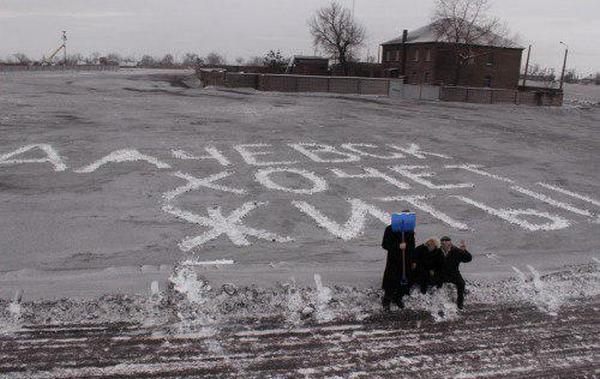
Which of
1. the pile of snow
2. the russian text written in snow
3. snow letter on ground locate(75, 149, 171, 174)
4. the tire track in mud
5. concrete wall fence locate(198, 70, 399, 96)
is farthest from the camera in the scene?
concrete wall fence locate(198, 70, 399, 96)

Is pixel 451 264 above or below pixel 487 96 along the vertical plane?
below

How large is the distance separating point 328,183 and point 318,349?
8232 mm

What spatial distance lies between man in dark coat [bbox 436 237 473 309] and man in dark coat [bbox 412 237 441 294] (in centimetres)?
8

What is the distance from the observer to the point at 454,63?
6053 cm

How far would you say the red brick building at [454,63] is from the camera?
197ft

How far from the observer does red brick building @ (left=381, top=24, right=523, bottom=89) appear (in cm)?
6019

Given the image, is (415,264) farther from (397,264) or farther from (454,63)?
(454,63)

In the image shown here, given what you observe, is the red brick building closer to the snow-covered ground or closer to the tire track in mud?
the snow-covered ground

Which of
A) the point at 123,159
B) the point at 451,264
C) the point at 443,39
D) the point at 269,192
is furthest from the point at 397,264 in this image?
Result: the point at 443,39

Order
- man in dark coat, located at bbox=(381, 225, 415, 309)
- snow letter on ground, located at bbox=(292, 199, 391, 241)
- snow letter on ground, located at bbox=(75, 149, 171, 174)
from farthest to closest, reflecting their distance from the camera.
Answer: snow letter on ground, located at bbox=(75, 149, 171, 174) < snow letter on ground, located at bbox=(292, 199, 391, 241) < man in dark coat, located at bbox=(381, 225, 415, 309)

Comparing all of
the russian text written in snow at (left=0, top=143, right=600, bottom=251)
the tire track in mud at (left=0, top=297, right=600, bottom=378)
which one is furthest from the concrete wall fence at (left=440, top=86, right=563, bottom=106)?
the tire track in mud at (left=0, top=297, right=600, bottom=378)

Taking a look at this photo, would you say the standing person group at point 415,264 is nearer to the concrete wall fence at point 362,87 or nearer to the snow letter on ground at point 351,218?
the snow letter on ground at point 351,218

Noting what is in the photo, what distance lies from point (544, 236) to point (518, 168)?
248 inches

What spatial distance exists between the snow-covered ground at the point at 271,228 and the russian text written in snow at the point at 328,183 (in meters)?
0.07
